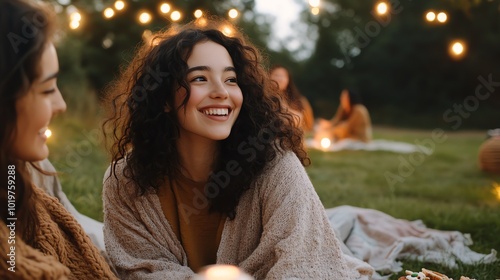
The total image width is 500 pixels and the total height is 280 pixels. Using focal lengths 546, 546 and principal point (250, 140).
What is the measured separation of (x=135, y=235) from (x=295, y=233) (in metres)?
0.73

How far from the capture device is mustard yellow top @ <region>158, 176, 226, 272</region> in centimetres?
245

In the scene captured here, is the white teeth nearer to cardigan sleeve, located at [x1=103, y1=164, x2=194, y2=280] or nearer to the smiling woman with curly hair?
the smiling woman with curly hair

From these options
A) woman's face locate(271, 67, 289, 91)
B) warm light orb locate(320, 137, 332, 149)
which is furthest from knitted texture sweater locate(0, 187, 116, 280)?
warm light orb locate(320, 137, 332, 149)

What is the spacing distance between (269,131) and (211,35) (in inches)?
19.5

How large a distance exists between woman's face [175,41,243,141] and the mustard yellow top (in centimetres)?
28

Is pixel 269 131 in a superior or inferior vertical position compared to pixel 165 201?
superior

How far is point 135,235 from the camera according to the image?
2.33 metres

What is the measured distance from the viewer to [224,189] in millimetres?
2340

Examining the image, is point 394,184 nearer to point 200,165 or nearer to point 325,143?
point 325,143

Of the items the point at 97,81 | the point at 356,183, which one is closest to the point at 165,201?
the point at 356,183

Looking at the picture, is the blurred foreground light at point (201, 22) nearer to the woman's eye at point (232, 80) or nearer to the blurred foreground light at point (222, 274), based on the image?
the woman's eye at point (232, 80)

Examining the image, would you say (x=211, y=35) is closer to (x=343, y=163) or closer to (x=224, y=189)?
(x=224, y=189)

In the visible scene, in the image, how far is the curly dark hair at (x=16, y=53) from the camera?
1.44 m

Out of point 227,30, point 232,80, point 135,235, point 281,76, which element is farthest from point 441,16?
point 135,235
